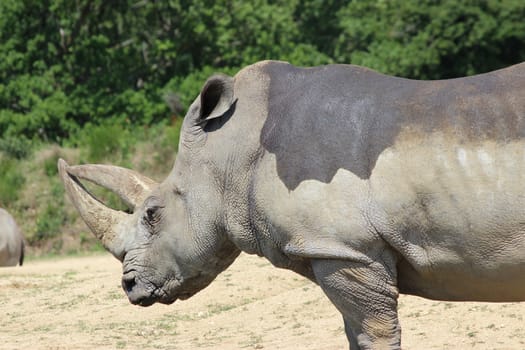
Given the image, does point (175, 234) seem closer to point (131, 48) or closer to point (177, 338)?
point (177, 338)

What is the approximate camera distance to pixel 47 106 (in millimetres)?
23734

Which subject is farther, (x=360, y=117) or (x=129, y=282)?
(x=129, y=282)

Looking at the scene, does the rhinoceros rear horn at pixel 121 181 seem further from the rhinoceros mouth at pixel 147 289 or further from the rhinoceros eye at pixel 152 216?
the rhinoceros mouth at pixel 147 289

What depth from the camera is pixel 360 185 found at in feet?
17.5

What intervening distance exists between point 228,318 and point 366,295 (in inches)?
202

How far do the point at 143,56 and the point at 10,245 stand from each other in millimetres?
9778

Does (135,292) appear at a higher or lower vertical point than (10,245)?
higher

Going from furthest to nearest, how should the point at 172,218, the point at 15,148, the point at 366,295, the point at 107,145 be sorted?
1. the point at 15,148
2. the point at 107,145
3. the point at 172,218
4. the point at 366,295

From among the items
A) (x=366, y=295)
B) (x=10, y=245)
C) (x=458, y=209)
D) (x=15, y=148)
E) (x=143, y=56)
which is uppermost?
(x=458, y=209)

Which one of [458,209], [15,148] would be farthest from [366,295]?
[15,148]

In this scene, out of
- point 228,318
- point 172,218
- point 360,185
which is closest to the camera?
point 360,185

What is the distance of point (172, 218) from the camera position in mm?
6305

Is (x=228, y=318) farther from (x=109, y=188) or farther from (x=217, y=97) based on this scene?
(x=217, y=97)

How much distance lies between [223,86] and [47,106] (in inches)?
715
